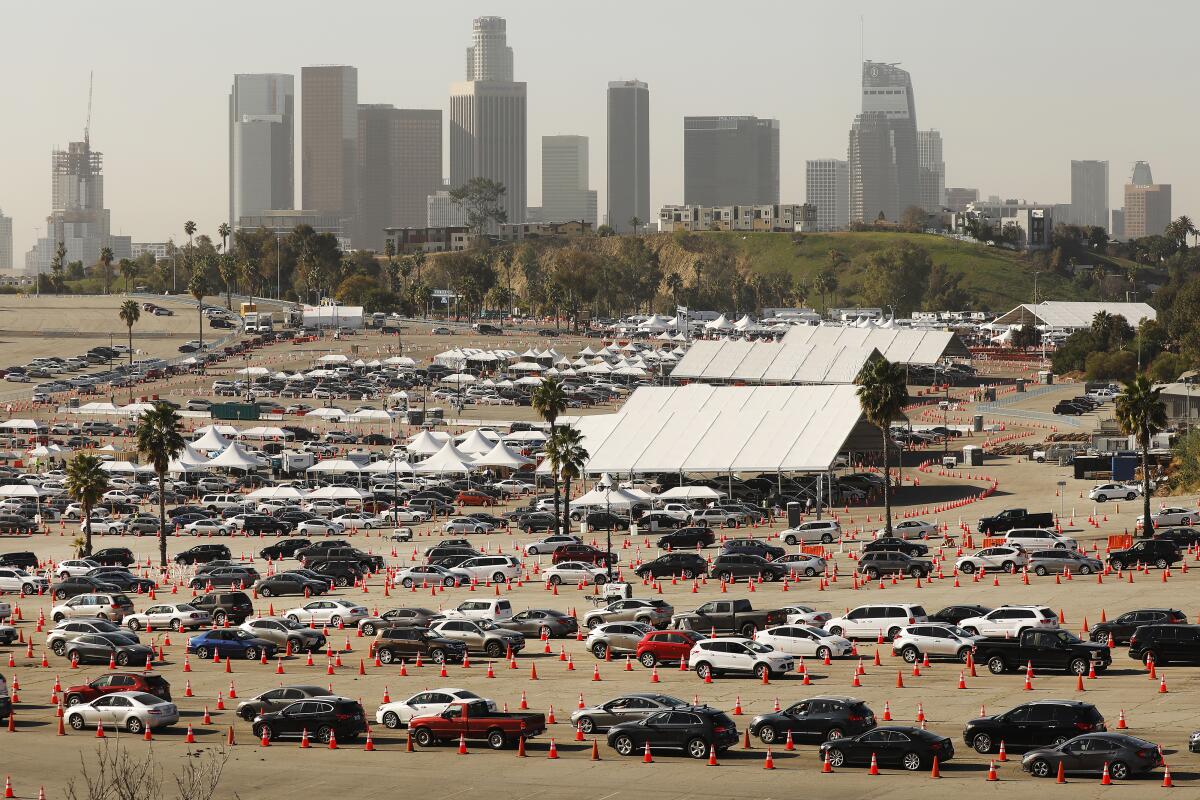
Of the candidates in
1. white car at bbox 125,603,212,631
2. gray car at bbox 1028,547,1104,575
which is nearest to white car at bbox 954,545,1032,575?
gray car at bbox 1028,547,1104,575

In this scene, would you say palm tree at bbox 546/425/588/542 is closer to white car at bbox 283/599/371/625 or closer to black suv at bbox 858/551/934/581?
black suv at bbox 858/551/934/581

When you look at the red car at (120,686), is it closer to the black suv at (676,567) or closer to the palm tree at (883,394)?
the black suv at (676,567)

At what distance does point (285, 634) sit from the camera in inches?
1912

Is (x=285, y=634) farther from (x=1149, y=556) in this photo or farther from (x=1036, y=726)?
(x=1149, y=556)

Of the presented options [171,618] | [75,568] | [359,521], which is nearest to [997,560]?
[171,618]

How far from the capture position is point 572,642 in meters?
50.0

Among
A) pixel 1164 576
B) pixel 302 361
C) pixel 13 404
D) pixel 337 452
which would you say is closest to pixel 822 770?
pixel 1164 576

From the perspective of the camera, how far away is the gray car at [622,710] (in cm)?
3600

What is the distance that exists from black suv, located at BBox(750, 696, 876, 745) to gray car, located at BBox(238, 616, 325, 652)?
16751 mm

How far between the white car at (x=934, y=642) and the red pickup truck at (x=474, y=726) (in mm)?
11963

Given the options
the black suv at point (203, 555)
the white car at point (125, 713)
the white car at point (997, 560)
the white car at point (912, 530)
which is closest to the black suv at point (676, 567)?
the white car at point (997, 560)

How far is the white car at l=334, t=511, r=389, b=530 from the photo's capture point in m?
84.1

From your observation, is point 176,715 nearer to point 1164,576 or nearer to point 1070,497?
point 1164,576

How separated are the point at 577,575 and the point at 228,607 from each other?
13.1 meters
